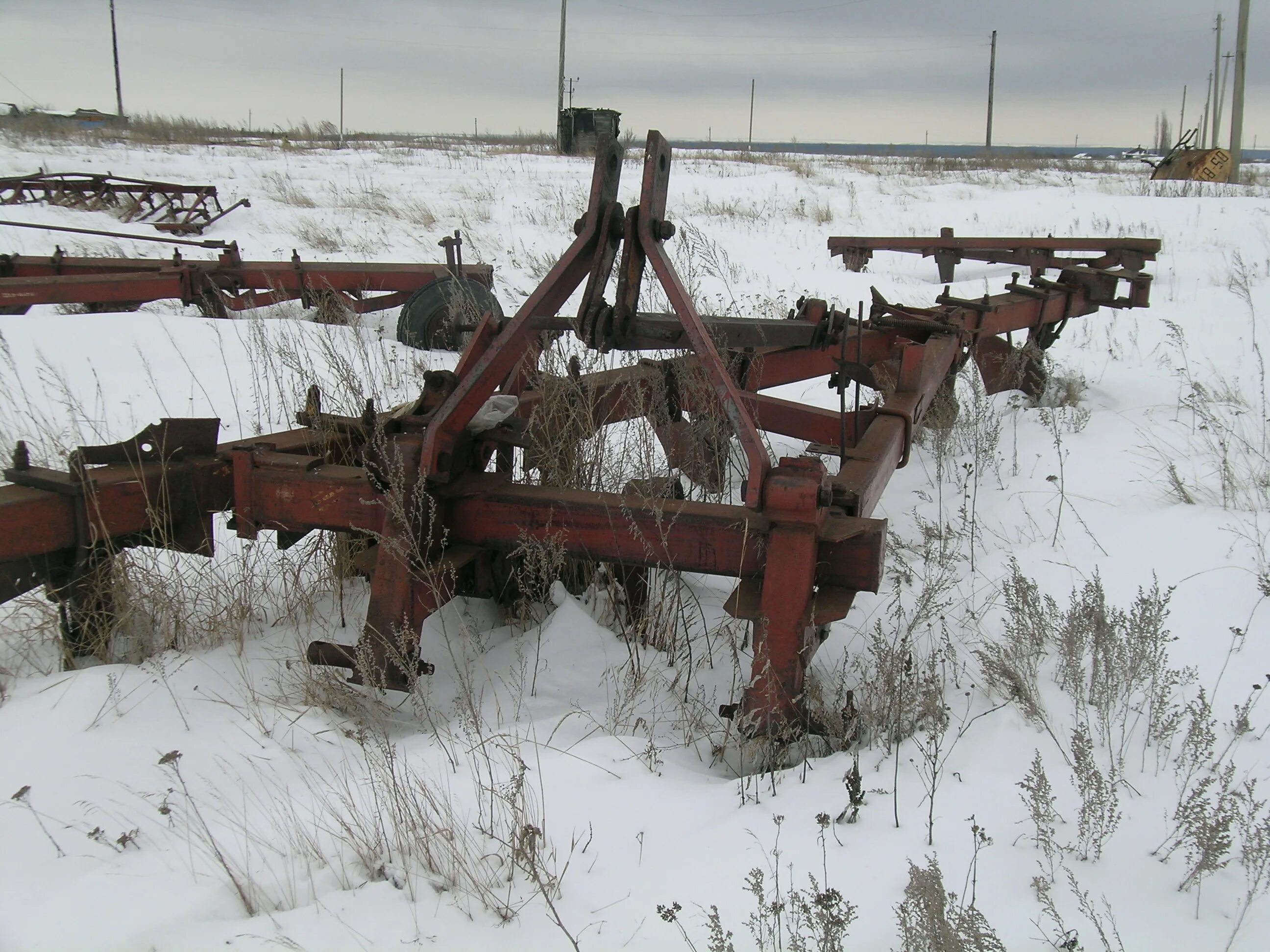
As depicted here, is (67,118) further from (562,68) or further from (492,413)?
(492,413)

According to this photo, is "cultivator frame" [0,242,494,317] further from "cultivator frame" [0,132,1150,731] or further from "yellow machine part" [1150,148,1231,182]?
"yellow machine part" [1150,148,1231,182]

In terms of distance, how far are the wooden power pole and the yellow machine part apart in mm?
392

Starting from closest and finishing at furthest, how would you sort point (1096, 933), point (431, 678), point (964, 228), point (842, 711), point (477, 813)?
point (1096, 933)
point (477, 813)
point (842, 711)
point (431, 678)
point (964, 228)

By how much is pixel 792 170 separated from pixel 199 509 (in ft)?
60.4

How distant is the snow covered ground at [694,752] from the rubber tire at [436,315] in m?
1.58

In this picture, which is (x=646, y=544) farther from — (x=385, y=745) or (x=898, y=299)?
(x=898, y=299)

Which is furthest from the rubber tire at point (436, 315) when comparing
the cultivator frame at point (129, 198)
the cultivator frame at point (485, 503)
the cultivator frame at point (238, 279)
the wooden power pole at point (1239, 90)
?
the wooden power pole at point (1239, 90)

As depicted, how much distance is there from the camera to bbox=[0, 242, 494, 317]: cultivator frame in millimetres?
6730

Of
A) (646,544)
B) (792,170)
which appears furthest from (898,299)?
(792,170)

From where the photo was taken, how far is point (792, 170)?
19406 millimetres

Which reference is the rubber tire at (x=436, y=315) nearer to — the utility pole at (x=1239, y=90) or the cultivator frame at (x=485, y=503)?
the cultivator frame at (x=485, y=503)

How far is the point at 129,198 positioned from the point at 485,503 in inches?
517

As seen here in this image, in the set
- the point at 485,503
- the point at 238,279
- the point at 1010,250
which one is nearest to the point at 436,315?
the point at 238,279

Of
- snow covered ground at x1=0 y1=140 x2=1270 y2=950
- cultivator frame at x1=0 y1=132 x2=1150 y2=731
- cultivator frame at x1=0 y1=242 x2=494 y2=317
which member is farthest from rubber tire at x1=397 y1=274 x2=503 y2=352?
cultivator frame at x1=0 y1=132 x2=1150 y2=731
